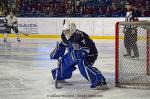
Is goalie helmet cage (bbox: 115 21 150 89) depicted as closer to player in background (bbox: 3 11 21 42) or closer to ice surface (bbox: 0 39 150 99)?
ice surface (bbox: 0 39 150 99)

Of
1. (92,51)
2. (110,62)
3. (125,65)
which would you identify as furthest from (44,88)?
(110,62)

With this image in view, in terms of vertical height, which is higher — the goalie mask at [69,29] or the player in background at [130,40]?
the goalie mask at [69,29]

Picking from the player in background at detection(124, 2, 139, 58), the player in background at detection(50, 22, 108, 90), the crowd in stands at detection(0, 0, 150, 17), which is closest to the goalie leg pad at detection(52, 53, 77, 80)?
the player in background at detection(50, 22, 108, 90)

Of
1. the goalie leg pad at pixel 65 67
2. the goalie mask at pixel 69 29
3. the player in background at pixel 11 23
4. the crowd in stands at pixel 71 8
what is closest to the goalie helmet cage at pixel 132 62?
the goalie leg pad at pixel 65 67

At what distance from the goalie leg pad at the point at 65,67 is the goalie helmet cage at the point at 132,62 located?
0.79 metres

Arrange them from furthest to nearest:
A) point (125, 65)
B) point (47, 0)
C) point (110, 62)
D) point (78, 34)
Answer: point (47, 0)
point (110, 62)
point (125, 65)
point (78, 34)

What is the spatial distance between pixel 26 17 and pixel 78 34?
1304 cm

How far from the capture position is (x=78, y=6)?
66.5ft

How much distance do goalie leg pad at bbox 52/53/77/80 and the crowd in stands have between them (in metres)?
11.5

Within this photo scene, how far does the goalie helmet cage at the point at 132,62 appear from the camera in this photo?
7449 mm

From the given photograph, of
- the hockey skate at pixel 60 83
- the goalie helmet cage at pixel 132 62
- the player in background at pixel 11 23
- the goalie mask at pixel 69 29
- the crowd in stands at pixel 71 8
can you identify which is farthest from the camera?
the crowd in stands at pixel 71 8

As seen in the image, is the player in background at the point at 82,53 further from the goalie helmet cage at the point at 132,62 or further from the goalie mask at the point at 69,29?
the goalie helmet cage at the point at 132,62

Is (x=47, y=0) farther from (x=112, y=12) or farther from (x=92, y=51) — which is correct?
(x=92, y=51)

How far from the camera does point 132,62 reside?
29.4ft
